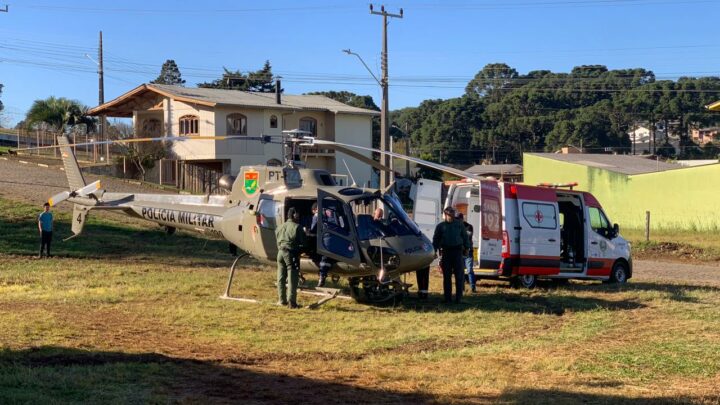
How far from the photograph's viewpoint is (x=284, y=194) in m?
13.8

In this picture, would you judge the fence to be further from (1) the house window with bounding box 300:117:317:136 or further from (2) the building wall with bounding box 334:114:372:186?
(2) the building wall with bounding box 334:114:372:186

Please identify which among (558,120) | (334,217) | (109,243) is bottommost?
(109,243)

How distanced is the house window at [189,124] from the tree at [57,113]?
7749 mm

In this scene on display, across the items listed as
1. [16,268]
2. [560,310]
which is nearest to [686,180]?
[560,310]

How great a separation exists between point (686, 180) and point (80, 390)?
3271 cm

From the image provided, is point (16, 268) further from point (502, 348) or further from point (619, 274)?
point (619, 274)

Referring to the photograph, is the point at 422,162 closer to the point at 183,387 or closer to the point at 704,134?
the point at 183,387

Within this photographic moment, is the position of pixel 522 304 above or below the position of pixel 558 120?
below

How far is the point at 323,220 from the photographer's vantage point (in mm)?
13086

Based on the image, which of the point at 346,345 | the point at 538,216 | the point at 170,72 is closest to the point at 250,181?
the point at 346,345

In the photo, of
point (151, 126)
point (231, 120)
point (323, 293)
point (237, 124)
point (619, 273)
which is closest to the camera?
point (323, 293)

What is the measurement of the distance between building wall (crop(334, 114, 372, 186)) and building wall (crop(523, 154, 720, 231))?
40.1ft

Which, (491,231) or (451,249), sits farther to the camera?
(491,231)

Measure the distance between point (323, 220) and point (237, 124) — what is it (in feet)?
99.3
